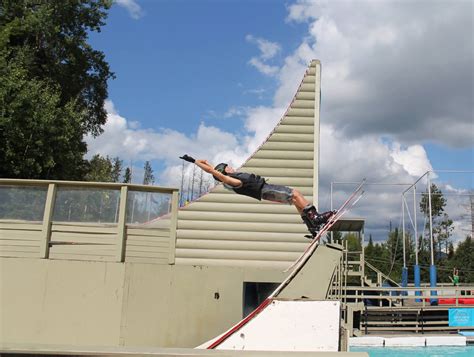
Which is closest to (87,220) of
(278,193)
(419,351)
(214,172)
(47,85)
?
(214,172)

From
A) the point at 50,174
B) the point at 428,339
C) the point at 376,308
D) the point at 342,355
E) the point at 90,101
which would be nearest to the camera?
the point at 342,355

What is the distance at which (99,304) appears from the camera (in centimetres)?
498

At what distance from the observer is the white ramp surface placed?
13.9ft

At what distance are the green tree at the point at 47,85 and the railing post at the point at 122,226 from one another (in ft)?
28.6

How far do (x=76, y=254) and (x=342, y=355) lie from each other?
11.8 feet

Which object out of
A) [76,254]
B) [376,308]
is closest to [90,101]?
[376,308]

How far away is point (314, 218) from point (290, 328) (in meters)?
1.45

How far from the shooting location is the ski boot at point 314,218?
16.9 feet

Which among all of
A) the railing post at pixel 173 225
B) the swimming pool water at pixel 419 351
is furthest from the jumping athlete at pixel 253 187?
the swimming pool water at pixel 419 351

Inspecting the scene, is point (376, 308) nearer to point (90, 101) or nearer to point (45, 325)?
point (45, 325)

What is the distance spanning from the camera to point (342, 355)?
9.18ft

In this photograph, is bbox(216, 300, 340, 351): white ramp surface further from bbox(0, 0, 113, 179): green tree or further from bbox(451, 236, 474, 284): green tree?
bbox(451, 236, 474, 284): green tree

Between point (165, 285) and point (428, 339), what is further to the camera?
point (428, 339)

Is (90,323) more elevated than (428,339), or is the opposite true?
(90,323)
